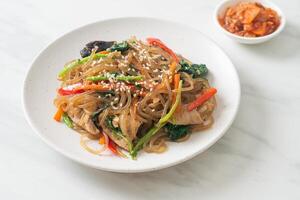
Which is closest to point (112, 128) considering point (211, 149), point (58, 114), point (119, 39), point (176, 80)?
point (58, 114)

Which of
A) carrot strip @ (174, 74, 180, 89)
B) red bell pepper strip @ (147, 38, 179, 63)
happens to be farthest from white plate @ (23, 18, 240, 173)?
Answer: carrot strip @ (174, 74, 180, 89)

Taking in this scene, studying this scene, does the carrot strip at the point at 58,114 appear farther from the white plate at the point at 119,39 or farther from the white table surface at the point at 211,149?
the white table surface at the point at 211,149

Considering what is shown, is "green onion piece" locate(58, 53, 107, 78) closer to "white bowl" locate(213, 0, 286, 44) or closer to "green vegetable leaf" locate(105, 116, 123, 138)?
"green vegetable leaf" locate(105, 116, 123, 138)

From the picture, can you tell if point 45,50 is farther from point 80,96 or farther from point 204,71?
point 204,71

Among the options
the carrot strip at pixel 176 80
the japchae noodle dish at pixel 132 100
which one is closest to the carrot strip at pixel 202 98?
the japchae noodle dish at pixel 132 100

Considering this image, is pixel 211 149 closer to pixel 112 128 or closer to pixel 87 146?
pixel 112 128

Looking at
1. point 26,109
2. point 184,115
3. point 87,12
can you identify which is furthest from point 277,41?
point 26,109
